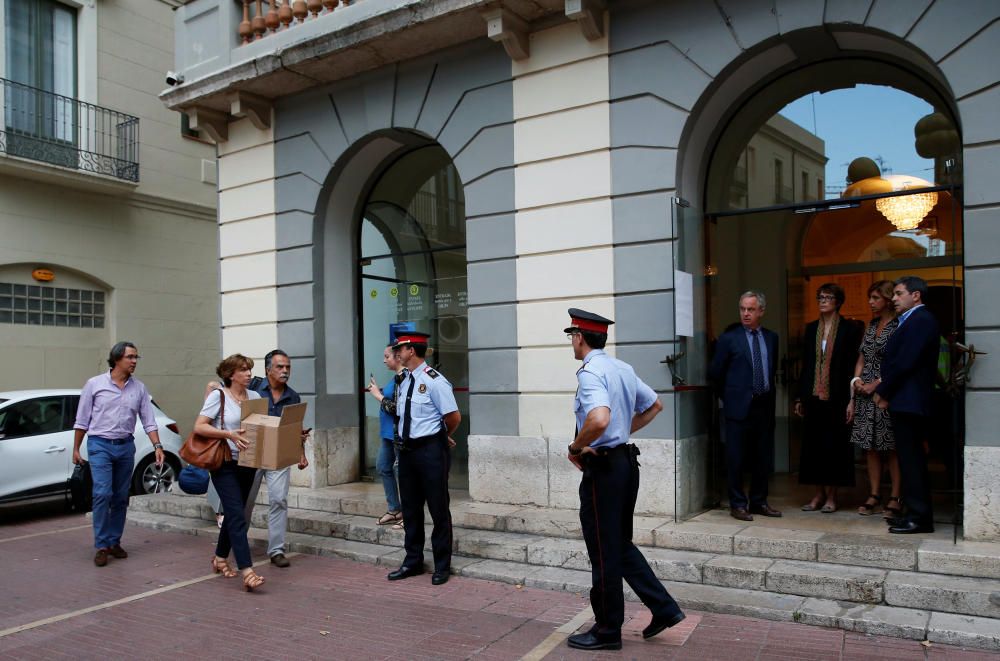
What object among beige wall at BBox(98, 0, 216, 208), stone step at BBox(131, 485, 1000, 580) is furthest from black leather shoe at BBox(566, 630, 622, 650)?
beige wall at BBox(98, 0, 216, 208)

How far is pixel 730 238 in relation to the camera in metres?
9.24

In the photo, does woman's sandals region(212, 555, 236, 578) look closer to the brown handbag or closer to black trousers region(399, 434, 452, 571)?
the brown handbag

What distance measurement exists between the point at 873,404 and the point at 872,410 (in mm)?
51

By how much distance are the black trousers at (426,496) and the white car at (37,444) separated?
13.8 feet

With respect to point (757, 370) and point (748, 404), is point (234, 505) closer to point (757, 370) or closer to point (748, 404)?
point (748, 404)

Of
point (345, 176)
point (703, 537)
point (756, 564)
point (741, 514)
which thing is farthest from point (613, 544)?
point (345, 176)

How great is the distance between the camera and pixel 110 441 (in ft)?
25.4

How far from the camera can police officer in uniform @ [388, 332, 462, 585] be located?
21.4 feet

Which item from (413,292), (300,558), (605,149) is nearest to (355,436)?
(413,292)

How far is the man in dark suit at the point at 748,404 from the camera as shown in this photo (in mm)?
7359

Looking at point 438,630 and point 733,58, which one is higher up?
point 733,58

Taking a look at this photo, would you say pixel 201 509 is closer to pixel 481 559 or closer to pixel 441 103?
pixel 481 559

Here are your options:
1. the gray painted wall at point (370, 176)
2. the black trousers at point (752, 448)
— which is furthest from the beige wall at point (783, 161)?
the gray painted wall at point (370, 176)

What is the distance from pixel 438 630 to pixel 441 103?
18.8 ft
